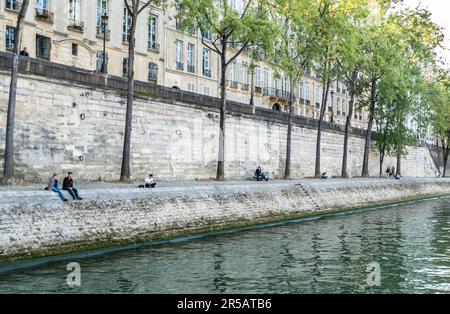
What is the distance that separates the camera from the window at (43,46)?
37.2 m

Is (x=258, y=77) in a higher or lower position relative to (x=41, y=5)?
lower

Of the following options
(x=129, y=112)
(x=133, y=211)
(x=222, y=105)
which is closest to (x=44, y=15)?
(x=222, y=105)

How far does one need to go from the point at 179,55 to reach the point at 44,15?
50.8 ft

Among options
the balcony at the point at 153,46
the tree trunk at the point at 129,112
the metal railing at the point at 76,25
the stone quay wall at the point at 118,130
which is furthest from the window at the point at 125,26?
the tree trunk at the point at 129,112

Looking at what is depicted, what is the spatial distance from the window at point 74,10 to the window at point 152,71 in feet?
26.6

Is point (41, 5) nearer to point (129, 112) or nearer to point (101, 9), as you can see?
point (101, 9)

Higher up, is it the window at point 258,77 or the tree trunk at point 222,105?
the window at point 258,77

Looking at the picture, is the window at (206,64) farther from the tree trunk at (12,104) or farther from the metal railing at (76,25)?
the tree trunk at (12,104)

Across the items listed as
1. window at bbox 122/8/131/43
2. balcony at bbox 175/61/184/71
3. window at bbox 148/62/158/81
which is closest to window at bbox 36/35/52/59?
window at bbox 122/8/131/43

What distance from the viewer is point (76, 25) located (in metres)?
39.6

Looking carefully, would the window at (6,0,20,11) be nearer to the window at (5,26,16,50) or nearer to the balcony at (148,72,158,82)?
the window at (5,26,16,50)

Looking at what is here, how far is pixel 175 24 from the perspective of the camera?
5038cm
